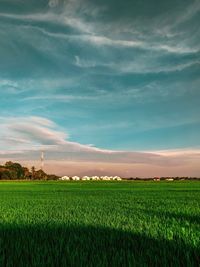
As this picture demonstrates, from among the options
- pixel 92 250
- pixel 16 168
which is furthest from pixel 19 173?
pixel 92 250

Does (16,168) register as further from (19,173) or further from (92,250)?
(92,250)

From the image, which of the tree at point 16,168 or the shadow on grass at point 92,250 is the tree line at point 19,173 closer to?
the tree at point 16,168

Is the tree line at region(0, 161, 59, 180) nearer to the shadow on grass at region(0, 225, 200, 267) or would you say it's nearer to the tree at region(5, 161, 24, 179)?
the tree at region(5, 161, 24, 179)

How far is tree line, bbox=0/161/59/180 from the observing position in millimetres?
131000

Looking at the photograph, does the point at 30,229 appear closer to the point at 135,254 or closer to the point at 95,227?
the point at 95,227

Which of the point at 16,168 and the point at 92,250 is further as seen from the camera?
the point at 16,168

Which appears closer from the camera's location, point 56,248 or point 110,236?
point 56,248

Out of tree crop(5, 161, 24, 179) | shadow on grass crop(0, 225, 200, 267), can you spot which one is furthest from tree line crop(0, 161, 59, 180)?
shadow on grass crop(0, 225, 200, 267)

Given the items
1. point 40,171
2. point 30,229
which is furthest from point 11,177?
point 30,229

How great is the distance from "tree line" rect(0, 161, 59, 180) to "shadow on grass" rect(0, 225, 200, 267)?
124 m

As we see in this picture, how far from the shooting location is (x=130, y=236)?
599 centimetres

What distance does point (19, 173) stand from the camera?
148 metres

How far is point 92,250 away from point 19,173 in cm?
14712

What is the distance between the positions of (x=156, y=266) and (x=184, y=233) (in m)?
2.36
